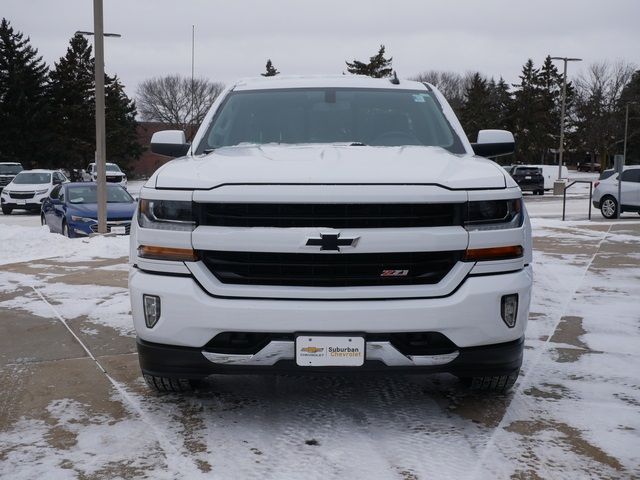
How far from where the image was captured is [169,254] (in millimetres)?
3469

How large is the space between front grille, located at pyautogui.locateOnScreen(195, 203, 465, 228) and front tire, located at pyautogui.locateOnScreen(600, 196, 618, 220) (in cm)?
1911

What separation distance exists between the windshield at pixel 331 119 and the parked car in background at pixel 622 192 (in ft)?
56.9

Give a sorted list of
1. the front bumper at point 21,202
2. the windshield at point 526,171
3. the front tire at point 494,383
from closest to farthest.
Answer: the front tire at point 494,383 < the front bumper at point 21,202 < the windshield at point 526,171

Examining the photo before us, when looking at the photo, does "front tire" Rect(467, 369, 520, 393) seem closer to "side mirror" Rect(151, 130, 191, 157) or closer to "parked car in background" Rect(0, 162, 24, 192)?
"side mirror" Rect(151, 130, 191, 157)

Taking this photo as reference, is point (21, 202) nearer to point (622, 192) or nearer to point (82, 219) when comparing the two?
point (82, 219)

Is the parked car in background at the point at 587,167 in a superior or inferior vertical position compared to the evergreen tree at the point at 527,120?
inferior

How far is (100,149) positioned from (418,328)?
36.2 ft

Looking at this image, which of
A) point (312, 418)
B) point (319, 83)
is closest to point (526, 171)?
point (319, 83)

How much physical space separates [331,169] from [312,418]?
1.31m

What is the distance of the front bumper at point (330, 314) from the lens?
3314 millimetres

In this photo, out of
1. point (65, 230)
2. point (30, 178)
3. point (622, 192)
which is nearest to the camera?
point (65, 230)

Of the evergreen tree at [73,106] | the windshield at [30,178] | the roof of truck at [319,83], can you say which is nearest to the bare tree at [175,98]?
the evergreen tree at [73,106]

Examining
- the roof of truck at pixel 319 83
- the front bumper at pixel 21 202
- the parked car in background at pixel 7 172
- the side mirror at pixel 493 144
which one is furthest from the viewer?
the parked car in background at pixel 7 172

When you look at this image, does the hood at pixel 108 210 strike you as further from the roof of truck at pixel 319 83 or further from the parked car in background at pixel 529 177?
the parked car in background at pixel 529 177
